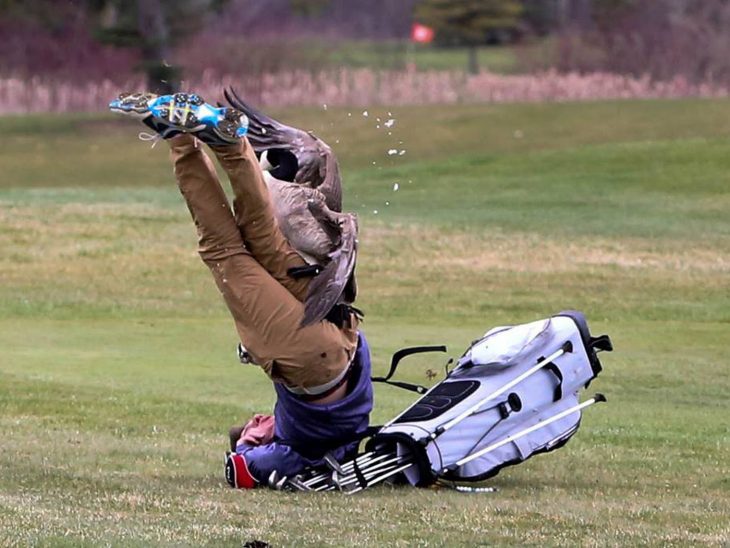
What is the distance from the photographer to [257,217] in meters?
5.66

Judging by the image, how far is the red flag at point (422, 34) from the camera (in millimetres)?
44531

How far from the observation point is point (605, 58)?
39000 millimetres

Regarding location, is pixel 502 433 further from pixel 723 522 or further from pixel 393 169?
pixel 393 169

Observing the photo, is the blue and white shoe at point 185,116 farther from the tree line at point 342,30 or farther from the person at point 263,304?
the tree line at point 342,30

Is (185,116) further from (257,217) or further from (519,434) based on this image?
(519,434)

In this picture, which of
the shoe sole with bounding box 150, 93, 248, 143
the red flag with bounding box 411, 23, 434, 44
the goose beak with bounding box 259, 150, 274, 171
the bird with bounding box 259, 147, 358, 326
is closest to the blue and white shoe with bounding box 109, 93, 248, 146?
the shoe sole with bounding box 150, 93, 248, 143

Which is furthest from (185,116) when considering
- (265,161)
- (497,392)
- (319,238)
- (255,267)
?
(497,392)

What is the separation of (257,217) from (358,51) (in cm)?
3554

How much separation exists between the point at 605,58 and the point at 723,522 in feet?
113

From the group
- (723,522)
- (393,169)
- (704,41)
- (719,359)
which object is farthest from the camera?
(704,41)

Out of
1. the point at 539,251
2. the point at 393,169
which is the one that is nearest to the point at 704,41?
the point at 393,169

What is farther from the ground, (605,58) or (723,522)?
(723,522)

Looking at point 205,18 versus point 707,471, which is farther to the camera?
point 205,18

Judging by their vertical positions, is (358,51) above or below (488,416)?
below
